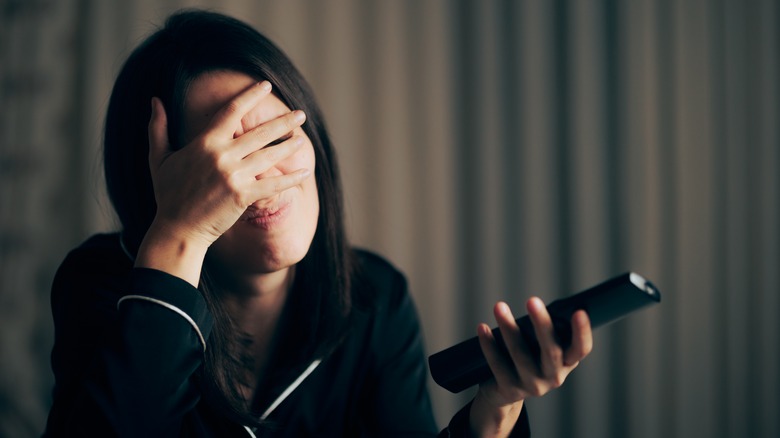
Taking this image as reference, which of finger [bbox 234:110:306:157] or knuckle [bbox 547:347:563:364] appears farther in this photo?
finger [bbox 234:110:306:157]

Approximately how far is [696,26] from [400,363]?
0.90 meters

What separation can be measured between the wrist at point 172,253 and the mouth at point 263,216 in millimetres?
91

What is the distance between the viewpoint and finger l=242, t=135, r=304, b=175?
64 cm

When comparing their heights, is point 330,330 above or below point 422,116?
below

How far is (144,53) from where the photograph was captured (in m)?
0.78

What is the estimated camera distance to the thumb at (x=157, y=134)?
2.27 ft

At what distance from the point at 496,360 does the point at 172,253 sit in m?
0.36

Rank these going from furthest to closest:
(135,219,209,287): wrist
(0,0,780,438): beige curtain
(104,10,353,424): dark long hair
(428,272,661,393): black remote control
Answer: (0,0,780,438): beige curtain, (104,10,353,424): dark long hair, (135,219,209,287): wrist, (428,272,661,393): black remote control

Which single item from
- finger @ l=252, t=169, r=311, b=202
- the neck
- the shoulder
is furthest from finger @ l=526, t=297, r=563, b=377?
the shoulder

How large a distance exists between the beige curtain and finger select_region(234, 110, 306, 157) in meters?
0.49

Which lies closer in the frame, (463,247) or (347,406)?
(347,406)

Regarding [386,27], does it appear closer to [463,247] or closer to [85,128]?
[463,247]

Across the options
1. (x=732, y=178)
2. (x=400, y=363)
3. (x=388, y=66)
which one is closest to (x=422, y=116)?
(x=388, y=66)

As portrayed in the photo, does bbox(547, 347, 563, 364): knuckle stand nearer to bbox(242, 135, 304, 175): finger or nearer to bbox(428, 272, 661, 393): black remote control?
bbox(428, 272, 661, 393): black remote control
